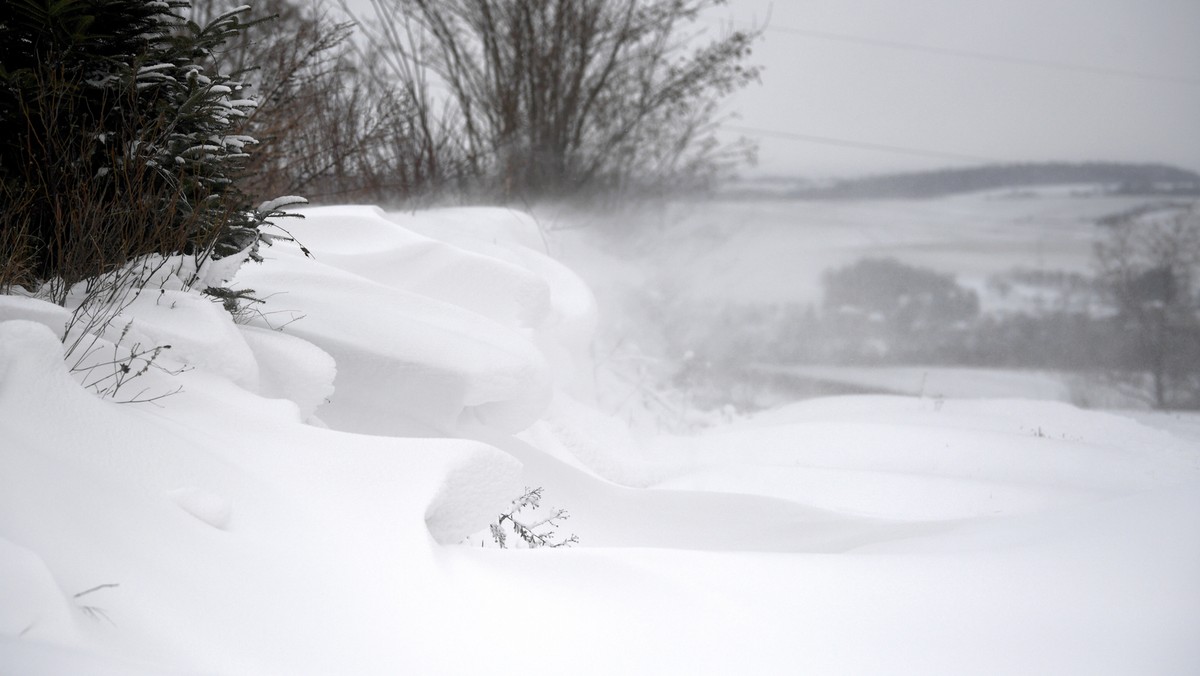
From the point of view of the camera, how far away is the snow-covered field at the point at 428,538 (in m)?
1.67

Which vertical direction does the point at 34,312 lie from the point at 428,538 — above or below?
above

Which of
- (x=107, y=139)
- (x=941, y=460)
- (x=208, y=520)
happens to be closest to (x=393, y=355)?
(x=107, y=139)

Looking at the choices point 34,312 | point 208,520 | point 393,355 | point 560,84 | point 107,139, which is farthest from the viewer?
point 560,84

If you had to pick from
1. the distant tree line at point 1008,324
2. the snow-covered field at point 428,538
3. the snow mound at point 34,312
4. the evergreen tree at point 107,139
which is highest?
the evergreen tree at point 107,139

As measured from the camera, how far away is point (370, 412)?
3.82 m

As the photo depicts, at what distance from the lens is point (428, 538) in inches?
85.3

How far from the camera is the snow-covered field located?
5.49 feet

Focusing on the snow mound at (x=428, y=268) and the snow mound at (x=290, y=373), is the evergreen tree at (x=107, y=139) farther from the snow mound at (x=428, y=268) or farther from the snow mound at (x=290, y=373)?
the snow mound at (x=428, y=268)

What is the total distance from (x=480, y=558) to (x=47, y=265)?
1882 millimetres

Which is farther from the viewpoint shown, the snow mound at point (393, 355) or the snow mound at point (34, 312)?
the snow mound at point (393, 355)

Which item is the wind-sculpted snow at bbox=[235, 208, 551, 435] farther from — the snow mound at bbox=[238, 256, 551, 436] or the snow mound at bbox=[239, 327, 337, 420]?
the snow mound at bbox=[239, 327, 337, 420]

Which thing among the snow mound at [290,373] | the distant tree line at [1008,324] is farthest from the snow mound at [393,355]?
the distant tree line at [1008,324]

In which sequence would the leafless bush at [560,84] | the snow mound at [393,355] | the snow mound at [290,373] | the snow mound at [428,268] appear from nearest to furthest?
the snow mound at [290,373] → the snow mound at [393,355] → the snow mound at [428,268] → the leafless bush at [560,84]

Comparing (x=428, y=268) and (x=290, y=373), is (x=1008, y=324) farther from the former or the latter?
(x=290, y=373)
